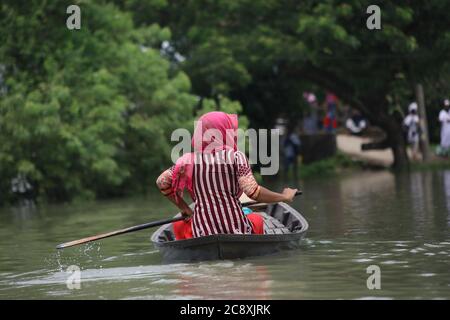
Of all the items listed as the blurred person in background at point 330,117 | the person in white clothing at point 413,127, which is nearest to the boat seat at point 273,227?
the person in white clothing at point 413,127

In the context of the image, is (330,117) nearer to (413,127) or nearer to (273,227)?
(413,127)

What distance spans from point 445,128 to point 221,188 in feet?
77.8

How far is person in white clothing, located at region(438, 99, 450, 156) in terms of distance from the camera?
35344mm

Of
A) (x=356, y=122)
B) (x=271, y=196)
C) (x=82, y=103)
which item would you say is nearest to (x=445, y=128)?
(x=82, y=103)

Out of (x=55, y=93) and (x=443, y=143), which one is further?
(x=443, y=143)

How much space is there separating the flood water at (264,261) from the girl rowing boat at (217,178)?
512 mm

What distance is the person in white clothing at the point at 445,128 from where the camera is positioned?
116 feet

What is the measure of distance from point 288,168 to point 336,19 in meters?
8.06

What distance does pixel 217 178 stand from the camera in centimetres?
1289

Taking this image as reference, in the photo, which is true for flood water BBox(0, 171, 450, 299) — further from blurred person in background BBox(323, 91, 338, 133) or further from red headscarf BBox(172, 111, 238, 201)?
blurred person in background BBox(323, 91, 338, 133)
